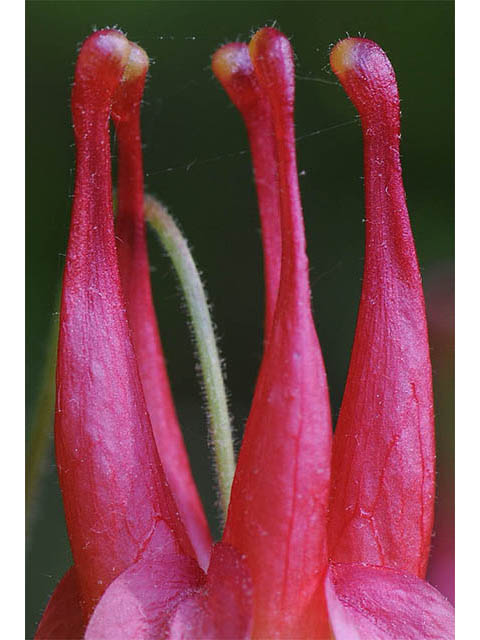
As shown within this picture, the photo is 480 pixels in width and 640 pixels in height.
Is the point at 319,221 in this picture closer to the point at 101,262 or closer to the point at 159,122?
the point at 159,122

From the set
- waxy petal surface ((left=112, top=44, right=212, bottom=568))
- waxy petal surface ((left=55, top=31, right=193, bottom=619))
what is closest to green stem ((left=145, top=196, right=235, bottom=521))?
waxy petal surface ((left=112, top=44, right=212, bottom=568))

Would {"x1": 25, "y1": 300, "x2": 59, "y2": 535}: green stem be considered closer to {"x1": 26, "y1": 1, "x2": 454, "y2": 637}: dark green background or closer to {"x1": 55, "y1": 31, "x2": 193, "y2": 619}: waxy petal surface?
{"x1": 26, "y1": 1, "x2": 454, "y2": 637}: dark green background

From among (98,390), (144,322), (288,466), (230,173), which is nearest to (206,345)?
(144,322)

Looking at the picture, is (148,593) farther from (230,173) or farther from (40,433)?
(230,173)

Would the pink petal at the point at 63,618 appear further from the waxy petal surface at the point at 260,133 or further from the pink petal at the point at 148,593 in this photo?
the waxy petal surface at the point at 260,133
